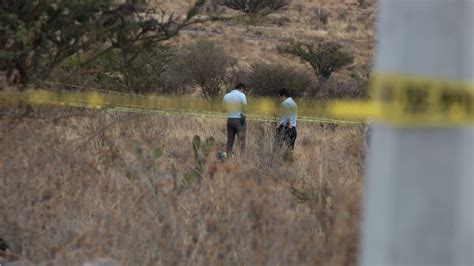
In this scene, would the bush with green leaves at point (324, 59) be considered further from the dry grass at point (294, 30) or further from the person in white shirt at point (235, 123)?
the person in white shirt at point (235, 123)

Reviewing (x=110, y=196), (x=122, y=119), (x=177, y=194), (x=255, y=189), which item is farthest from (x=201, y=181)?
(x=122, y=119)

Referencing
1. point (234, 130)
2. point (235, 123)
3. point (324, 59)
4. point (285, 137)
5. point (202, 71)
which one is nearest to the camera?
point (285, 137)

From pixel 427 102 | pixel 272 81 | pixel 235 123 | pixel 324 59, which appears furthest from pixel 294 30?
pixel 427 102

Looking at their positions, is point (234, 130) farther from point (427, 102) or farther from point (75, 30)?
point (427, 102)

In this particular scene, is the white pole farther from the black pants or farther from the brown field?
the black pants

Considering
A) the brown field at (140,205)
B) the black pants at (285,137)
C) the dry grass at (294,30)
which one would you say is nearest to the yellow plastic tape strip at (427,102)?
the brown field at (140,205)

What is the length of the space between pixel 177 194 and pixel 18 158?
1.18 m

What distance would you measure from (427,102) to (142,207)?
13.5 ft

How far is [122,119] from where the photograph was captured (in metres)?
8.61

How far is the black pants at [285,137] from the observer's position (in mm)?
14081

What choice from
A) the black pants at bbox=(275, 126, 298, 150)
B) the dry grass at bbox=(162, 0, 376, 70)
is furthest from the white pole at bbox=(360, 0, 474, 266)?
the dry grass at bbox=(162, 0, 376, 70)

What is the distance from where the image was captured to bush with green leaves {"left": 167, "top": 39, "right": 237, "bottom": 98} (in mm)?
26219

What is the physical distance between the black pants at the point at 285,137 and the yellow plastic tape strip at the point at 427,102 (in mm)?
11356

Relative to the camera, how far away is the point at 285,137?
48.0 feet
